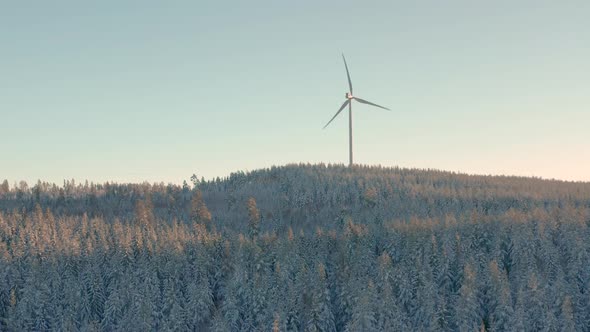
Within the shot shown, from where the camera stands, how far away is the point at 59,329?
318ft

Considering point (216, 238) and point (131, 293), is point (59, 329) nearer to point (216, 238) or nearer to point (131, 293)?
point (131, 293)

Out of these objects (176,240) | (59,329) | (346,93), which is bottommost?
(59,329)

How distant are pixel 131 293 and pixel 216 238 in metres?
25.6

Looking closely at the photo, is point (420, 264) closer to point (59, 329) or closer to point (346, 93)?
point (59, 329)

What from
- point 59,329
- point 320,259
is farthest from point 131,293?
point 320,259

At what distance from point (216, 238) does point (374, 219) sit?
40.7 metres

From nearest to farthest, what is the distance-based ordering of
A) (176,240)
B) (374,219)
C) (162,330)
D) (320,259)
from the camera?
(162,330) → (320,259) → (176,240) → (374,219)

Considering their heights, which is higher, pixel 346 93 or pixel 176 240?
pixel 346 93

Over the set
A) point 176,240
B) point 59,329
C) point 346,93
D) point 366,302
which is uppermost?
point 346,93

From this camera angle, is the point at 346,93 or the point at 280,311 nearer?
the point at 280,311

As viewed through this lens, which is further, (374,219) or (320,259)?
(374,219)

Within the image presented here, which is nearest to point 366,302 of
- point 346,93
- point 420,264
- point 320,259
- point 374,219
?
point 420,264

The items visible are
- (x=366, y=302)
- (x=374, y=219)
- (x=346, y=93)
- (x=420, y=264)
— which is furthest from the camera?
(x=346, y=93)

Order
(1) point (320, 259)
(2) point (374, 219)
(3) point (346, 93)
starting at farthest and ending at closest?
(3) point (346, 93) < (2) point (374, 219) < (1) point (320, 259)
